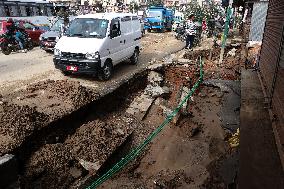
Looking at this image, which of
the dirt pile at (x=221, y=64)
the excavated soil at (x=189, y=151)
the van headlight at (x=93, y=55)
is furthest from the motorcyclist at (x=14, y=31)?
the excavated soil at (x=189, y=151)

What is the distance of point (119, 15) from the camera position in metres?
11.1

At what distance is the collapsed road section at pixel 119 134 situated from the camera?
5664 millimetres

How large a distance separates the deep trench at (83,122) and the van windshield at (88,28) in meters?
2.17

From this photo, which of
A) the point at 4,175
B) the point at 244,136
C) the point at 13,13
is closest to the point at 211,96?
the point at 244,136

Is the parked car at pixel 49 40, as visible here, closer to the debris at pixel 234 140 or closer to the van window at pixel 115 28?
the van window at pixel 115 28

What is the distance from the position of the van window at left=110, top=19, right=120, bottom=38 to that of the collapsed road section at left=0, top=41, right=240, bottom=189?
1908 millimetres

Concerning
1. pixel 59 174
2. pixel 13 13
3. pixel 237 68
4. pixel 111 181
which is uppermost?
pixel 13 13

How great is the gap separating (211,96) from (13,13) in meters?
16.7

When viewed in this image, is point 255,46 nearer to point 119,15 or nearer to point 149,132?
point 119,15

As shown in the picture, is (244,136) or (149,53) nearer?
(244,136)

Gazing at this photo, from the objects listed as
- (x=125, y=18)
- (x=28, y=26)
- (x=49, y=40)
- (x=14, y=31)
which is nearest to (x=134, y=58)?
(x=125, y=18)

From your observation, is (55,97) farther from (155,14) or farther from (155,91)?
(155,14)

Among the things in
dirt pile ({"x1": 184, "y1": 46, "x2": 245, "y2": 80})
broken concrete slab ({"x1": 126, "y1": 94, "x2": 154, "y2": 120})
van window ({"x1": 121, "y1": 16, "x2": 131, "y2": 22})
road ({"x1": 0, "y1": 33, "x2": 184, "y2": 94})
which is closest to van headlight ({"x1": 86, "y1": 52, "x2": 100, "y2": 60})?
road ({"x1": 0, "y1": 33, "x2": 184, "y2": 94})

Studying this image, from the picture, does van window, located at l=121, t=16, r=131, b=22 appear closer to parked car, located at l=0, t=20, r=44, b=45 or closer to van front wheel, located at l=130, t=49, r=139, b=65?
van front wheel, located at l=130, t=49, r=139, b=65
